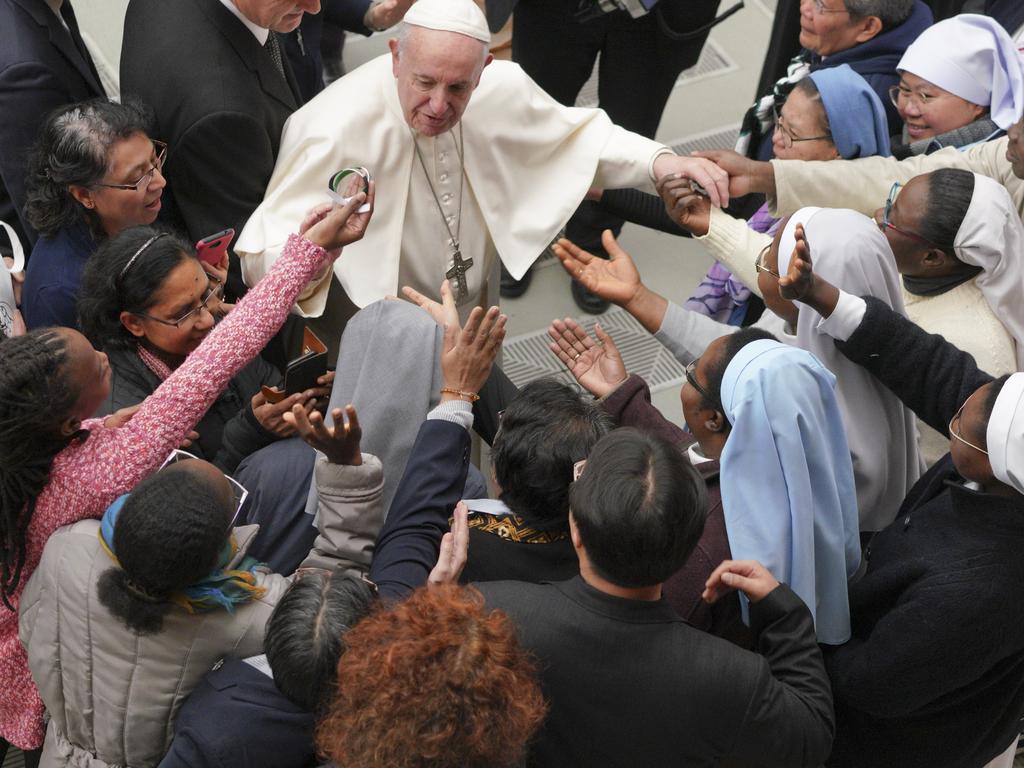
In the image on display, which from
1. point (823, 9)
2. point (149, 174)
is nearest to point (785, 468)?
point (149, 174)

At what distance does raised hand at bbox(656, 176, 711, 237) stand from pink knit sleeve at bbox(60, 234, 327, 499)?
1082 millimetres

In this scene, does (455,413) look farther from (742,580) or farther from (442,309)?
(742,580)

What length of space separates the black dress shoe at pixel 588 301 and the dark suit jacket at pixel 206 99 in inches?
72.0

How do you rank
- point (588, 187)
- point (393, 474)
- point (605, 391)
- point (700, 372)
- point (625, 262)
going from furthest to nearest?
point (588, 187) → point (625, 262) → point (605, 391) → point (393, 474) → point (700, 372)

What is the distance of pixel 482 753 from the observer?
1.48m

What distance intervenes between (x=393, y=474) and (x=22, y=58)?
1.52 m

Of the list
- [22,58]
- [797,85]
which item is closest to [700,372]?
[797,85]

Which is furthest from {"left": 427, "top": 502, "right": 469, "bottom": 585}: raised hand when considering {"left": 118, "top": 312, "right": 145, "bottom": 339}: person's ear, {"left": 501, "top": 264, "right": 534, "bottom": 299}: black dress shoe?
{"left": 501, "top": 264, "right": 534, "bottom": 299}: black dress shoe

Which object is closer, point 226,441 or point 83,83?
point 226,441

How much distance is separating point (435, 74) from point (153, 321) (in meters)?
0.95

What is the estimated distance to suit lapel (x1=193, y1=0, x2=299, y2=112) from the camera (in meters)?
2.80

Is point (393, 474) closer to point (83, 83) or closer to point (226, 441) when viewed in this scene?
point (226, 441)

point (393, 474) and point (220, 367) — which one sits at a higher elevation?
point (220, 367)

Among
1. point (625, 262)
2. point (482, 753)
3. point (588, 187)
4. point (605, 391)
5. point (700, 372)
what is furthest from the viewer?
point (588, 187)
